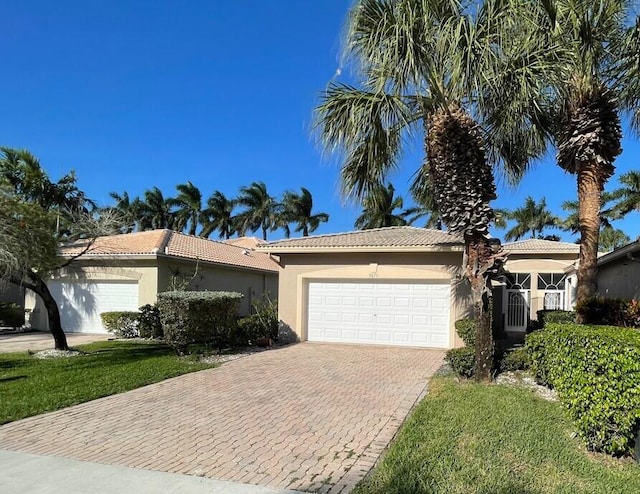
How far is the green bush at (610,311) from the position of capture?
32.4 feet

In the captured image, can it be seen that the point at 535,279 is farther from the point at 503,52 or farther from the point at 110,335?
the point at 110,335

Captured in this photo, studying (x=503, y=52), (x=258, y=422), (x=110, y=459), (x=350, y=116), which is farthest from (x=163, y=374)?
(x=503, y=52)

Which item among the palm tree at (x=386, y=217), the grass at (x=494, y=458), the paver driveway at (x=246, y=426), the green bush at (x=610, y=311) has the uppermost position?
the palm tree at (x=386, y=217)

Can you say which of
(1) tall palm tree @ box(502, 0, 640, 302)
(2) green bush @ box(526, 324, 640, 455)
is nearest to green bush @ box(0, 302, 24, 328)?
(1) tall palm tree @ box(502, 0, 640, 302)

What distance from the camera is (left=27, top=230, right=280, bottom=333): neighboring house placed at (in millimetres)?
17984

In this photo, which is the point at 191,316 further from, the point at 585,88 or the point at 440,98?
the point at 585,88

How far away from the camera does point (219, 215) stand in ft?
145

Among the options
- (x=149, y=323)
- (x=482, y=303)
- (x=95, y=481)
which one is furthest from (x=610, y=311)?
(x=149, y=323)

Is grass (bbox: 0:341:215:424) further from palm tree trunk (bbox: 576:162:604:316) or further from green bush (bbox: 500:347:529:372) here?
palm tree trunk (bbox: 576:162:604:316)

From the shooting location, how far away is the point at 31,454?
5281mm

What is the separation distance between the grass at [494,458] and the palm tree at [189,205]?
3996 centimetres

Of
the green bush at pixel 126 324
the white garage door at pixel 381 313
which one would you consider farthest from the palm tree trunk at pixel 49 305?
the white garage door at pixel 381 313

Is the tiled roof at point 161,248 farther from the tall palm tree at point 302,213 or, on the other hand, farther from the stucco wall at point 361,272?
the tall palm tree at point 302,213

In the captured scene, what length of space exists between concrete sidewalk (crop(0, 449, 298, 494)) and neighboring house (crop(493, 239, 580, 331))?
1900 centimetres
